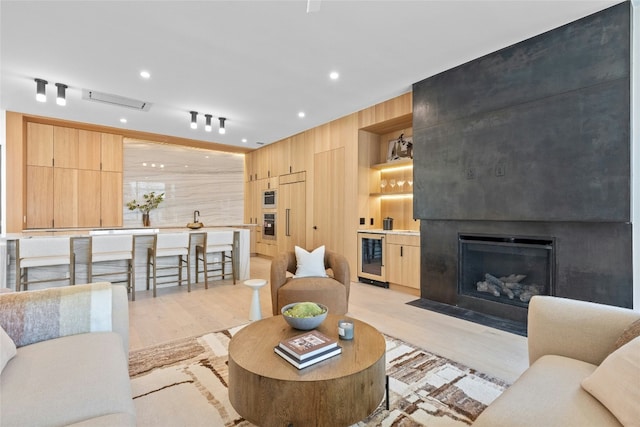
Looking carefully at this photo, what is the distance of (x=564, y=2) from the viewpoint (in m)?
2.48

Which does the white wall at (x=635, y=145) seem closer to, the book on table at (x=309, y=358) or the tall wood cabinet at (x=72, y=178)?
the book on table at (x=309, y=358)

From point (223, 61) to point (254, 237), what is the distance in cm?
521

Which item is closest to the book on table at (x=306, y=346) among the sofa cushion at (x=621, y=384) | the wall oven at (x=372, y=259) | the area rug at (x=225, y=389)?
the area rug at (x=225, y=389)

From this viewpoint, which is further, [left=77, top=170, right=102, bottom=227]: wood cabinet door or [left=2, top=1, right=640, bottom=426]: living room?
[left=77, top=170, right=102, bottom=227]: wood cabinet door

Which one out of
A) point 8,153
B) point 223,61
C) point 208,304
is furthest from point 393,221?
point 8,153

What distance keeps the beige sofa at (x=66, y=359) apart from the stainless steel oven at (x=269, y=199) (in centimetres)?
531

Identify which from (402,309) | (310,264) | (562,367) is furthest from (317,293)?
(562,367)

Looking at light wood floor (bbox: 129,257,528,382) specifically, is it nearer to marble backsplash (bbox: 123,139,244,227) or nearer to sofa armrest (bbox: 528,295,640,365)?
sofa armrest (bbox: 528,295,640,365)

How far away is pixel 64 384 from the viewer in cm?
122

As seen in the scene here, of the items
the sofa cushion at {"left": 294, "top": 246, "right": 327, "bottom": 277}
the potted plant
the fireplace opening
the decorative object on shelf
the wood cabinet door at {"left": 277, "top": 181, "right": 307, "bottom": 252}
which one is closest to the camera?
the fireplace opening

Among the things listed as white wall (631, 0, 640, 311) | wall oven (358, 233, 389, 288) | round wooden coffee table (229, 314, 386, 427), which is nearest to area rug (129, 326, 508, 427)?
round wooden coffee table (229, 314, 386, 427)

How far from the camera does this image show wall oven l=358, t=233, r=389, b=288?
467 centimetres

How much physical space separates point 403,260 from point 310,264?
5.44 ft

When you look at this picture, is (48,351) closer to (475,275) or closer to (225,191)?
(475,275)
